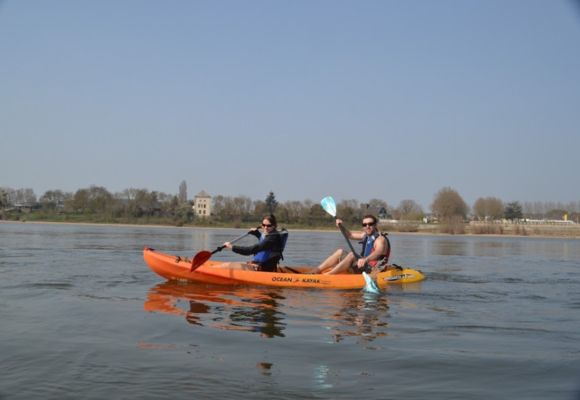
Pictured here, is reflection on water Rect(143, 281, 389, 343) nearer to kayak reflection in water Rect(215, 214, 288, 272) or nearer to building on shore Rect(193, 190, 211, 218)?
kayak reflection in water Rect(215, 214, 288, 272)

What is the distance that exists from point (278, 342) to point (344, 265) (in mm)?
5218

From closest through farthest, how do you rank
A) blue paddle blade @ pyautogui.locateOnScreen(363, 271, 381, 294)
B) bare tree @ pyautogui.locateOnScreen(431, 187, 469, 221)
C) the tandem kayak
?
blue paddle blade @ pyautogui.locateOnScreen(363, 271, 381, 294), the tandem kayak, bare tree @ pyautogui.locateOnScreen(431, 187, 469, 221)

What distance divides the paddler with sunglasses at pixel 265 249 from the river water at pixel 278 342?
1.85 feet

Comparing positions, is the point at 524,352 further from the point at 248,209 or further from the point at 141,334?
the point at 248,209

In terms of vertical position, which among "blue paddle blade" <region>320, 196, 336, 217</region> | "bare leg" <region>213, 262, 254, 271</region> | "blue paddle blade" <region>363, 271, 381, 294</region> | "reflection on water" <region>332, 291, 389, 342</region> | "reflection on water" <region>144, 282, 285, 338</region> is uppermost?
"blue paddle blade" <region>320, 196, 336, 217</region>

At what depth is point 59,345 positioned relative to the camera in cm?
557

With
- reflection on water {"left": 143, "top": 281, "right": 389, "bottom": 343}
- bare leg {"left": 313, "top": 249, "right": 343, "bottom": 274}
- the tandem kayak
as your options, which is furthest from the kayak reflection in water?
bare leg {"left": 313, "top": 249, "right": 343, "bottom": 274}

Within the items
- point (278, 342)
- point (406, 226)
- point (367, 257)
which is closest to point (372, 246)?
point (367, 257)

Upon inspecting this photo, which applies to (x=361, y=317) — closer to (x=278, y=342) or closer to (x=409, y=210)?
(x=278, y=342)

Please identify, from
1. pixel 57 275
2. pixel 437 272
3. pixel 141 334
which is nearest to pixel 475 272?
pixel 437 272

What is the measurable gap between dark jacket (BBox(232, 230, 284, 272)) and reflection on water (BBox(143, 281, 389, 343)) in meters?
0.63

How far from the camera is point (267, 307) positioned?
8.46 m

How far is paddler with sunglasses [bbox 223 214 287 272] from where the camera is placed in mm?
10609

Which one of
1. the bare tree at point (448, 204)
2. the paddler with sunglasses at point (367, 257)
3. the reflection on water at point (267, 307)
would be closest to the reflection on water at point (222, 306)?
the reflection on water at point (267, 307)
